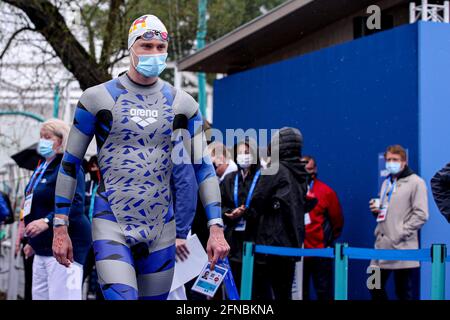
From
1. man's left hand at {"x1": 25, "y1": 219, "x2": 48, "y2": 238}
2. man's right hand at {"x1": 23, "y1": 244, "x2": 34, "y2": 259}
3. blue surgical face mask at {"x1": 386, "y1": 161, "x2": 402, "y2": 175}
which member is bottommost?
man's right hand at {"x1": 23, "y1": 244, "x2": 34, "y2": 259}

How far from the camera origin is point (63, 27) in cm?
1566

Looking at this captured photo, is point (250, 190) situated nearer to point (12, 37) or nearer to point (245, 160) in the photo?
point (245, 160)

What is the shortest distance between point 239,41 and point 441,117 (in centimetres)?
558

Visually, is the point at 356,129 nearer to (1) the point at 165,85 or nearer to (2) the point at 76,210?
(2) the point at 76,210

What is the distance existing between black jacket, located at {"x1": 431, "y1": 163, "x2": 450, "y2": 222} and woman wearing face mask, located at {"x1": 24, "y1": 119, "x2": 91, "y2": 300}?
2950 millimetres

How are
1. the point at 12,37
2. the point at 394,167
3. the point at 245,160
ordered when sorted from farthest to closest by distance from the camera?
the point at 12,37
the point at 394,167
the point at 245,160

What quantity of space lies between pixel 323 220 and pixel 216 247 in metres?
5.40

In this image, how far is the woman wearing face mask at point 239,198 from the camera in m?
9.27

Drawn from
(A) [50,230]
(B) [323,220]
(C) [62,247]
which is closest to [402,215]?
(B) [323,220]

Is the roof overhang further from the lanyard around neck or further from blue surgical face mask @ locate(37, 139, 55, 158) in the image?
blue surgical face mask @ locate(37, 139, 55, 158)

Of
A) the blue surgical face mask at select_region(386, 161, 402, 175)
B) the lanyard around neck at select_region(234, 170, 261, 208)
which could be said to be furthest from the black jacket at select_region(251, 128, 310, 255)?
the blue surgical face mask at select_region(386, 161, 402, 175)

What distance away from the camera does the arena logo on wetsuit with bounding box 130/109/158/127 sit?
541 centimetres

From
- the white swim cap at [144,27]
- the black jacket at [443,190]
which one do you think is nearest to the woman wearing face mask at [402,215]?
the black jacket at [443,190]

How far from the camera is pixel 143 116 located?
17.8 feet
